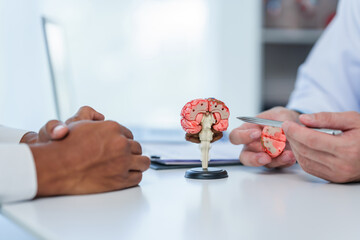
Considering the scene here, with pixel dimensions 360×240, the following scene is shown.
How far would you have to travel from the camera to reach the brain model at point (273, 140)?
34.7 inches

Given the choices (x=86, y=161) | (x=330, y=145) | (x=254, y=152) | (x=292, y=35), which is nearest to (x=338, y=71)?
(x=254, y=152)

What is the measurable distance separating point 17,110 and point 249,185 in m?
1.34

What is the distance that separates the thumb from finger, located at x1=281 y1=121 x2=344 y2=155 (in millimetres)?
33

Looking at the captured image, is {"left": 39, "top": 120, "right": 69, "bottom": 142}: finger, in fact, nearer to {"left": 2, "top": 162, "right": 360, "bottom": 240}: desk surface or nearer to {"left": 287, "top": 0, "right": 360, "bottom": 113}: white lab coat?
{"left": 2, "top": 162, "right": 360, "bottom": 240}: desk surface

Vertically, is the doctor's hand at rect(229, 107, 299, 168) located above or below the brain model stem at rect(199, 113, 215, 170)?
below

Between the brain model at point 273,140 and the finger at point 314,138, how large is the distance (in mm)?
112

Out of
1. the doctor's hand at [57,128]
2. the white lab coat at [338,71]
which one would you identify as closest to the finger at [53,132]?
the doctor's hand at [57,128]

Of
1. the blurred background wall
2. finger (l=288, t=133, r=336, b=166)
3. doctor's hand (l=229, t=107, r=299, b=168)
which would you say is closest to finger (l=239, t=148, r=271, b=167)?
doctor's hand (l=229, t=107, r=299, b=168)

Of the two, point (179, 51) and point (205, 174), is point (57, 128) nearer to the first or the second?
point (205, 174)

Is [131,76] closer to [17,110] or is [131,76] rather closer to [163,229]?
[17,110]

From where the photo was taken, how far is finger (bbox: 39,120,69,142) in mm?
645

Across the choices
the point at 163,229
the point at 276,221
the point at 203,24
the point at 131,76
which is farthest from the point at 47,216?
the point at 203,24

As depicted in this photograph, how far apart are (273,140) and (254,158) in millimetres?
58

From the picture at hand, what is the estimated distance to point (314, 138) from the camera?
750 mm
